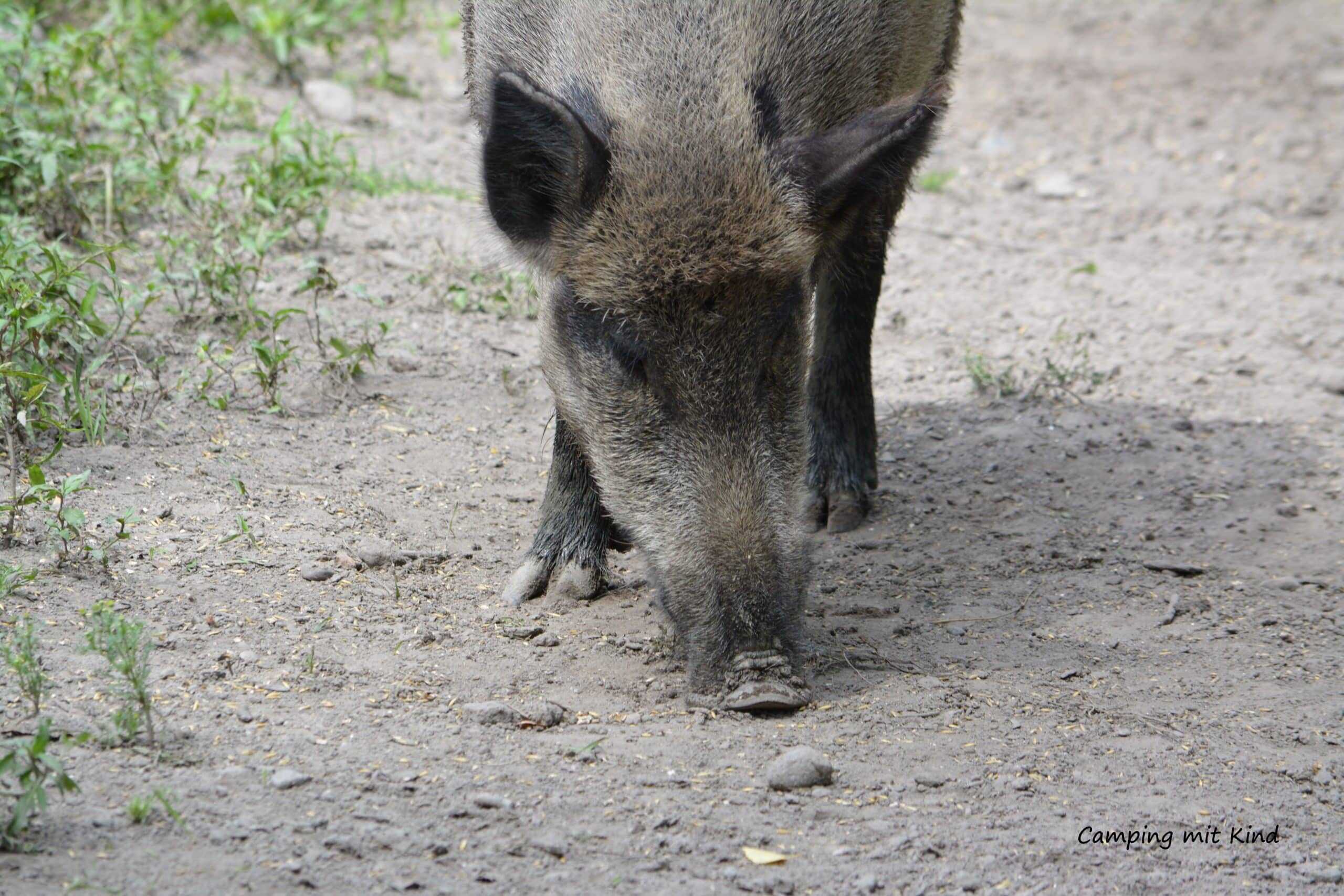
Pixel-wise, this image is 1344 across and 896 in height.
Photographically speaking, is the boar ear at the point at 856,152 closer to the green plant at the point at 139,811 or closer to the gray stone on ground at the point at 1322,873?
the gray stone on ground at the point at 1322,873

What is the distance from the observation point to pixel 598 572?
417 cm

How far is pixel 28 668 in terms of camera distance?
281cm

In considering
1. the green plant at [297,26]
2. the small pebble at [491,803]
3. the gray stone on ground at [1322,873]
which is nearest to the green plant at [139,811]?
the small pebble at [491,803]

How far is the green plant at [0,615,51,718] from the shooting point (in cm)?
278

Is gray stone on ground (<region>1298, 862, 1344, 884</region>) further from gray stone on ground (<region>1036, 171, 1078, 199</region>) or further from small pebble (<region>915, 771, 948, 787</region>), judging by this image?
gray stone on ground (<region>1036, 171, 1078, 199</region>)

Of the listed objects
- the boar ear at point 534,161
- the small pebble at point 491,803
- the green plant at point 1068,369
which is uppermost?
the boar ear at point 534,161

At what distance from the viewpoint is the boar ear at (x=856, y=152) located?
3291 mm

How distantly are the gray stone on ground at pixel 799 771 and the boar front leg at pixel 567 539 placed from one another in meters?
1.18

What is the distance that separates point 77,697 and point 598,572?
1608 mm

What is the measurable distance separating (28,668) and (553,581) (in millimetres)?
1621

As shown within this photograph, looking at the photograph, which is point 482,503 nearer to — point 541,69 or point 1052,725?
point 541,69

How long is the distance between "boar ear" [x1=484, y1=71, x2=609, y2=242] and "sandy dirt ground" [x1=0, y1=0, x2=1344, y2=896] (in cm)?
44

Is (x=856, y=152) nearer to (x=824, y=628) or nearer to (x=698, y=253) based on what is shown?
(x=698, y=253)

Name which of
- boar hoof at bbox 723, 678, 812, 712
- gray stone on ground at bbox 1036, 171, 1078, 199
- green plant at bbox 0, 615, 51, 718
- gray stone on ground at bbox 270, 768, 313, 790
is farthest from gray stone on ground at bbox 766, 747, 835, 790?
gray stone on ground at bbox 1036, 171, 1078, 199
